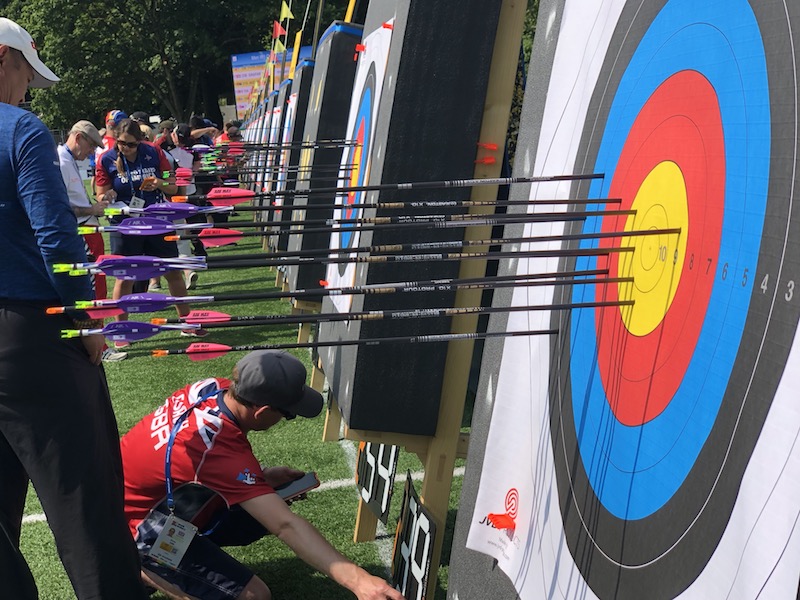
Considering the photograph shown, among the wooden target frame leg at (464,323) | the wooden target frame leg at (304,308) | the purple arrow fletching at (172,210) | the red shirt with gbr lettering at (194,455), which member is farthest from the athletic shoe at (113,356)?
the purple arrow fletching at (172,210)

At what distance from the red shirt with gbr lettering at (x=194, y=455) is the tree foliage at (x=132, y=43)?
26.9 m

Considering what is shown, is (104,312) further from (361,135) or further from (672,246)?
(361,135)

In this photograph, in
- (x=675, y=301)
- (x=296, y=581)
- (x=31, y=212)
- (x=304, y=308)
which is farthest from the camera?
(x=304, y=308)

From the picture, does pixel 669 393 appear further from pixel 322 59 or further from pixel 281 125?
pixel 281 125

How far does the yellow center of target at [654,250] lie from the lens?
111 centimetres

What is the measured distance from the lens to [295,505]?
3.15 metres

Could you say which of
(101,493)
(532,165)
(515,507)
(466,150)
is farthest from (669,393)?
(101,493)

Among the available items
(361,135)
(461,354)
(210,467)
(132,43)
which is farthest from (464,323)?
(132,43)

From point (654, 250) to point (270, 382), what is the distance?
122 cm

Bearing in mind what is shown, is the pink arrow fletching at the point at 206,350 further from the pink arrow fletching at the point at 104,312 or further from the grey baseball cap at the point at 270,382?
the grey baseball cap at the point at 270,382

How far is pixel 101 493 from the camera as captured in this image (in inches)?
80.5

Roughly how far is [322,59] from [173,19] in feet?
89.7

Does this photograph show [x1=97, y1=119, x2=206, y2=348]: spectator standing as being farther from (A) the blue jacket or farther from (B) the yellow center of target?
(B) the yellow center of target

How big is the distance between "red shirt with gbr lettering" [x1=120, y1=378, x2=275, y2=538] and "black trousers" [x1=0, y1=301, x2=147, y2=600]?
16 centimetres
